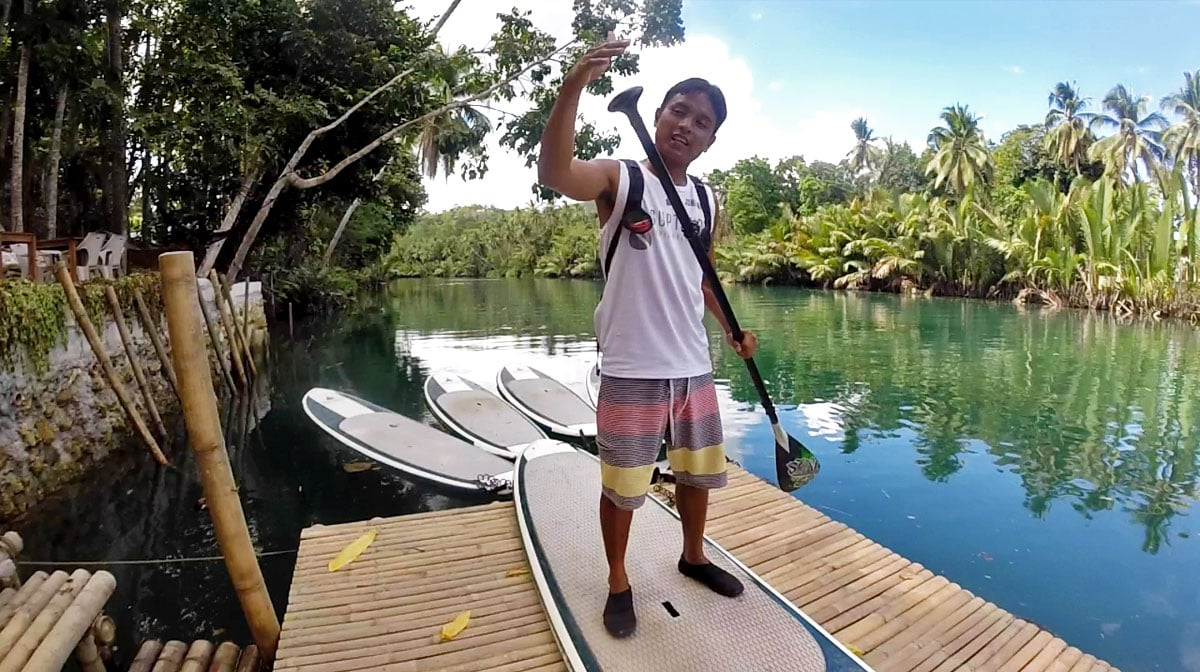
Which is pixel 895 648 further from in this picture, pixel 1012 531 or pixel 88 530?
pixel 88 530

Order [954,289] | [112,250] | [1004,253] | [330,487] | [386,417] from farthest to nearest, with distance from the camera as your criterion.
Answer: [954,289] < [1004,253] < [112,250] < [386,417] < [330,487]

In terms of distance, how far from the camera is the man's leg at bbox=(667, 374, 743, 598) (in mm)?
2441

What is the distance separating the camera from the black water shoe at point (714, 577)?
269 cm

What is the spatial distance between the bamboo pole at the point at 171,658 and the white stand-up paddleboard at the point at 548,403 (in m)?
4.26

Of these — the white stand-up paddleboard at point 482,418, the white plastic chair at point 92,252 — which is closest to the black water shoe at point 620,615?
the white stand-up paddleboard at point 482,418

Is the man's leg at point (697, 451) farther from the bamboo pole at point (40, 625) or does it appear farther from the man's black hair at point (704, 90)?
the bamboo pole at point (40, 625)

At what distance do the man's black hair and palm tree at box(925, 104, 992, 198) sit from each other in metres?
33.9

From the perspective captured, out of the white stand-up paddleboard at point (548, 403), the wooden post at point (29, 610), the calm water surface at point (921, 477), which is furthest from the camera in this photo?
the white stand-up paddleboard at point (548, 403)

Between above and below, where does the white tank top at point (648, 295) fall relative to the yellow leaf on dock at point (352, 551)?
above

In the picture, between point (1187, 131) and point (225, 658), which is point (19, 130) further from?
point (1187, 131)

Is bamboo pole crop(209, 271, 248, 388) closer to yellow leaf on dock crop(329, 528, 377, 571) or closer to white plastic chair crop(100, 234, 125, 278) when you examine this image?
white plastic chair crop(100, 234, 125, 278)

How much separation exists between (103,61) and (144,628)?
11286 millimetres

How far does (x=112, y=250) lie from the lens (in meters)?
11.1

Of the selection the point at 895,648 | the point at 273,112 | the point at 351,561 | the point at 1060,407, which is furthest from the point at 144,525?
the point at 1060,407
